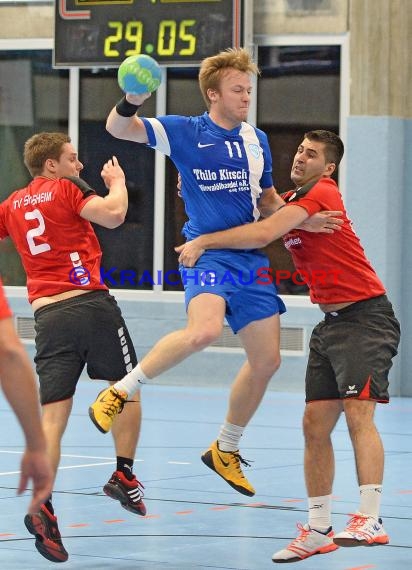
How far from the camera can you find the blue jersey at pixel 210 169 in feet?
23.5

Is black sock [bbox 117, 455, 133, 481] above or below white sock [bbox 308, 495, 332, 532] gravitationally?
above

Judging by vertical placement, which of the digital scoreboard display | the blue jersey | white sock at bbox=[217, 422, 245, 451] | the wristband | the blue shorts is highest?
the digital scoreboard display

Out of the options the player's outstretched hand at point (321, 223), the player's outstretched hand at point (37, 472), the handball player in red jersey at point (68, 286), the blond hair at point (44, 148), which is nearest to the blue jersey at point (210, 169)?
the handball player in red jersey at point (68, 286)

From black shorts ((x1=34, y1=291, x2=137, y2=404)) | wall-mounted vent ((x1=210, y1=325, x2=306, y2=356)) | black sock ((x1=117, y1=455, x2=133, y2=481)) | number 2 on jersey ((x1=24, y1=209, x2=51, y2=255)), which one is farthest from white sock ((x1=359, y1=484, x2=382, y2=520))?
wall-mounted vent ((x1=210, y1=325, x2=306, y2=356))

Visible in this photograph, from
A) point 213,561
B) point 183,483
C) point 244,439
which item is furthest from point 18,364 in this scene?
point 244,439

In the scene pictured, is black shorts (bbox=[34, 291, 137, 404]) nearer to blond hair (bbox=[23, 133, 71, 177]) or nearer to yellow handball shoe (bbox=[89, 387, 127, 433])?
yellow handball shoe (bbox=[89, 387, 127, 433])

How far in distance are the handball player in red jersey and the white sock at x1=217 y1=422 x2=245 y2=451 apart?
0.49 m

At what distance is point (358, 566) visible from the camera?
250 inches

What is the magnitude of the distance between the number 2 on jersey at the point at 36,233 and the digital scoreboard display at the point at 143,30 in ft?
26.7

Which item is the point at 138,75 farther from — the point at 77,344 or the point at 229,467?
the point at 229,467

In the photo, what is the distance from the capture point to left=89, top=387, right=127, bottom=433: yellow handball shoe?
21.5 ft

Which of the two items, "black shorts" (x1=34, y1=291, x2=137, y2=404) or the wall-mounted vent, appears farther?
the wall-mounted vent

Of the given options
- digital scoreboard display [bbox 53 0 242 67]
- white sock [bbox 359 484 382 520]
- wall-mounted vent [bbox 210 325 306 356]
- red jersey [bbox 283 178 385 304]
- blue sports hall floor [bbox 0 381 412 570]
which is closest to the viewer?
white sock [bbox 359 484 382 520]

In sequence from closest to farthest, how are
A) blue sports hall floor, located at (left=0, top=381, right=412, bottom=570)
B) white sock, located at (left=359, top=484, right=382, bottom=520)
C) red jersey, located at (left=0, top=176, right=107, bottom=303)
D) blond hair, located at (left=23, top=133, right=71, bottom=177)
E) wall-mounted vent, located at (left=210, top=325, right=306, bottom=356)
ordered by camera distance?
1. white sock, located at (left=359, top=484, right=382, bottom=520)
2. blue sports hall floor, located at (left=0, top=381, right=412, bottom=570)
3. red jersey, located at (left=0, top=176, right=107, bottom=303)
4. blond hair, located at (left=23, top=133, right=71, bottom=177)
5. wall-mounted vent, located at (left=210, top=325, right=306, bottom=356)
